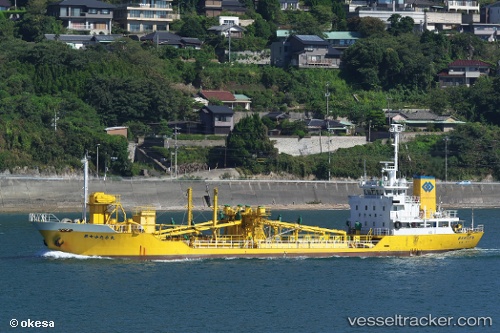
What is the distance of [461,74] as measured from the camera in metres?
104

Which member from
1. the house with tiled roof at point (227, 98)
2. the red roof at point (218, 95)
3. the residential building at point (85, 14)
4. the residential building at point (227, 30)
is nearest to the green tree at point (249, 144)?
the house with tiled roof at point (227, 98)

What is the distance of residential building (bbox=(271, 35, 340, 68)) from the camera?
100 meters

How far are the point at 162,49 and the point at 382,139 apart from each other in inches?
826

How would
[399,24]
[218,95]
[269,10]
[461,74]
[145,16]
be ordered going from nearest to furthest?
[218,95], [145,16], [461,74], [399,24], [269,10]

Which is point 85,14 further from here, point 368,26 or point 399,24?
point 399,24

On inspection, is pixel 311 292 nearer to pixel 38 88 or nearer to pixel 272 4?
pixel 38 88

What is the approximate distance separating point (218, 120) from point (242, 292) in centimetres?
4520

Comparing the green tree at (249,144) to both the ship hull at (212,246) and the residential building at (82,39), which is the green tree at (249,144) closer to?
the residential building at (82,39)

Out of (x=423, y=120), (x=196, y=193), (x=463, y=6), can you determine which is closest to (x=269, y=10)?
(x=463, y=6)

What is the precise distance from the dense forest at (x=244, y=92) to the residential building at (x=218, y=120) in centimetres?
187

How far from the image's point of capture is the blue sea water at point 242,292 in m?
37.1

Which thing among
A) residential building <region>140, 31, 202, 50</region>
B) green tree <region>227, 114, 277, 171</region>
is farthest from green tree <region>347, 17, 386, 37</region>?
green tree <region>227, 114, 277, 171</region>

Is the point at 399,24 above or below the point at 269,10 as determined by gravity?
below

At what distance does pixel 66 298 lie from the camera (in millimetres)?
40312
